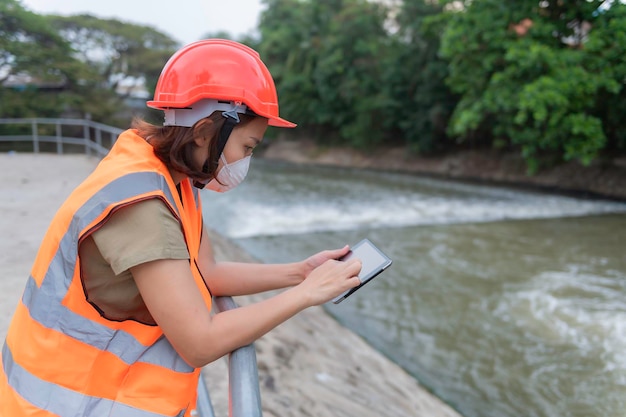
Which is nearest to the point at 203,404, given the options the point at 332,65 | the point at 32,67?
the point at 32,67

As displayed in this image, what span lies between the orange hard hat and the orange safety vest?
163 mm

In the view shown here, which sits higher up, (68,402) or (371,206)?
(68,402)

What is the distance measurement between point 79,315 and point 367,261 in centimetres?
65

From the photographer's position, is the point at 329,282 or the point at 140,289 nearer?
the point at 140,289

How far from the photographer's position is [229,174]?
1343 mm

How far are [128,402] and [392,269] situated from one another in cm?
737

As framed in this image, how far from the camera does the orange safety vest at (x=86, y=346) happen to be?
1.04 meters

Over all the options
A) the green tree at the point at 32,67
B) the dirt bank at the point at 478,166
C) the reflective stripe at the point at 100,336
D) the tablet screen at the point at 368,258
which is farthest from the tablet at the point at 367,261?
the green tree at the point at 32,67

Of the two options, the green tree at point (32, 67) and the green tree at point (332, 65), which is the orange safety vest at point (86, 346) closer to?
the green tree at point (32, 67)

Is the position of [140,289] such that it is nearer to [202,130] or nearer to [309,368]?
[202,130]

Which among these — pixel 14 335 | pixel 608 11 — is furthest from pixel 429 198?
pixel 14 335

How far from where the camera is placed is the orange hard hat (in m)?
1.18

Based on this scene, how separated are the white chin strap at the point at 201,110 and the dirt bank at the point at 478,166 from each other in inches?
649

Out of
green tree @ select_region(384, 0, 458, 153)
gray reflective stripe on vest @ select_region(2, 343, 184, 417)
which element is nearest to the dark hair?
gray reflective stripe on vest @ select_region(2, 343, 184, 417)
